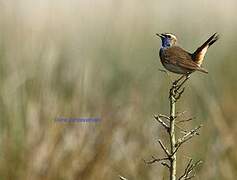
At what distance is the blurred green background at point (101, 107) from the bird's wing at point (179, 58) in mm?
599

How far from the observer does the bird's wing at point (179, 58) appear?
82 centimetres

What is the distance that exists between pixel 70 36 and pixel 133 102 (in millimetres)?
1753

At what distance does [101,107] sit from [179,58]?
5.03ft

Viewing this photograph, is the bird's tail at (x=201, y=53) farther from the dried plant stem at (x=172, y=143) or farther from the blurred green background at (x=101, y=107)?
the blurred green background at (x=101, y=107)

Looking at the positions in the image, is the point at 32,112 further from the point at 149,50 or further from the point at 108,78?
the point at 149,50

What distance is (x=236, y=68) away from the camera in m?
2.80

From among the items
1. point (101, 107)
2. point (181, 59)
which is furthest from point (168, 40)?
point (101, 107)

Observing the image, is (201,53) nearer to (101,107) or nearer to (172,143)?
(172,143)

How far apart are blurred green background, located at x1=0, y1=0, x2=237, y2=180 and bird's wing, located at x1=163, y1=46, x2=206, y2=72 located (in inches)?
23.6

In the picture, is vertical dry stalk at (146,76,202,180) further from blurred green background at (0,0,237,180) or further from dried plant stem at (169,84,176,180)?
blurred green background at (0,0,237,180)

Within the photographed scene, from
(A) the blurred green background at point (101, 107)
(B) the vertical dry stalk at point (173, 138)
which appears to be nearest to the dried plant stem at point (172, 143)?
(B) the vertical dry stalk at point (173, 138)

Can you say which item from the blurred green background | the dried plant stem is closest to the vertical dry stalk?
the dried plant stem

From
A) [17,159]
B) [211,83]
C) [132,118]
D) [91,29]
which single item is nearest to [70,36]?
[91,29]

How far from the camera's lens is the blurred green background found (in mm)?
1990
